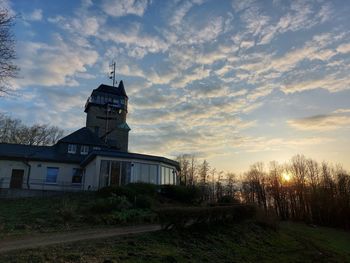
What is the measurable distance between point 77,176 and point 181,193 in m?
13.7

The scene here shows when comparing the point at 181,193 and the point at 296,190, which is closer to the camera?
the point at 181,193

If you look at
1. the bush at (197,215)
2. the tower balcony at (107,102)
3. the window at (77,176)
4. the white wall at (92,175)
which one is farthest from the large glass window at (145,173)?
the tower balcony at (107,102)

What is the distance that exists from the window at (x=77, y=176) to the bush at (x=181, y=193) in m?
11.7

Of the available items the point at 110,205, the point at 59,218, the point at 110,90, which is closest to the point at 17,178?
the point at 110,205

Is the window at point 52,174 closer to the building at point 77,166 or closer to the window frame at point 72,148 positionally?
the building at point 77,166

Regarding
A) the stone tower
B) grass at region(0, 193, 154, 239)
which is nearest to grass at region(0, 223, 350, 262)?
grass at region(0, 193, 154, 239)

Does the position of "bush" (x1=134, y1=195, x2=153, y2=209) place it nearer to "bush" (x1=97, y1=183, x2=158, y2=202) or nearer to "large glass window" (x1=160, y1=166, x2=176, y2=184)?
"bush" (x1=97, y1=183, x2=158, y2=202)

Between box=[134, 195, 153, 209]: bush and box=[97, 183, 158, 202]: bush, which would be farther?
box=[97, 183, 158, 202]: bush

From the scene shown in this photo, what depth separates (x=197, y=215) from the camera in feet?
41.1

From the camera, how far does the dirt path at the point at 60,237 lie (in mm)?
9156

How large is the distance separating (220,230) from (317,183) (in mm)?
41881

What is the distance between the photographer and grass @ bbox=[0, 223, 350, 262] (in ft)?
26.6

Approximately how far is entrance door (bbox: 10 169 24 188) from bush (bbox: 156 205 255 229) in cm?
2262

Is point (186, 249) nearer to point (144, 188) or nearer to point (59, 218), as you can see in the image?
point (59, 218)
